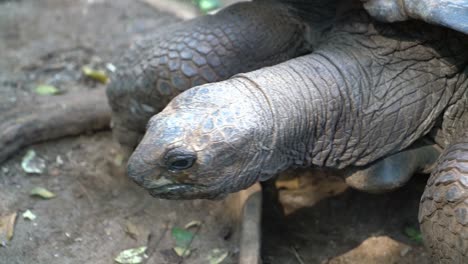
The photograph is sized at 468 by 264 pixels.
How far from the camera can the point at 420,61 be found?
104 inches

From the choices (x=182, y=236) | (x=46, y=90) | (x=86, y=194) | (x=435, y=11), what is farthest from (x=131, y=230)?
(x=435, y=11)

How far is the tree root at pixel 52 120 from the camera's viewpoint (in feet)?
11.4

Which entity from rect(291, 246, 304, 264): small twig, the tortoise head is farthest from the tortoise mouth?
rect(291, 246, 304, 264): small twig

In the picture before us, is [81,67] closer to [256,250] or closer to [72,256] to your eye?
[72,256]

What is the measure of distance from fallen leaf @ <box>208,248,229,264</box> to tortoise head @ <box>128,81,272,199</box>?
0.56 m

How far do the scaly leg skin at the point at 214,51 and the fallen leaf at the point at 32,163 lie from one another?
67cm

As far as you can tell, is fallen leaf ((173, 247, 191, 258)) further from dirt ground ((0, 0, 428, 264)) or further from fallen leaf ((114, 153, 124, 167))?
fallen leaf ((114, 153, 124, 167))

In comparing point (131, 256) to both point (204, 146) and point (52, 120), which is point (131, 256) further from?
point (52, 120)

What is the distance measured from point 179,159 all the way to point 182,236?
92 centimetres

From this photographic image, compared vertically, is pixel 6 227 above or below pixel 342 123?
below

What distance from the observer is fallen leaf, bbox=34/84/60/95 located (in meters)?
4.07

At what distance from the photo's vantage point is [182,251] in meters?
2.91

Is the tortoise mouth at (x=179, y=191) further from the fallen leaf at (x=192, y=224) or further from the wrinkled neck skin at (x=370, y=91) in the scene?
the fallen leaf at (x=192, y=224)

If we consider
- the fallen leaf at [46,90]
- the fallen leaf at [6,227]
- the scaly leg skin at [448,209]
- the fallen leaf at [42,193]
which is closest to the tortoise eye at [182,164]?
the scaly leg skin at [448,209]
